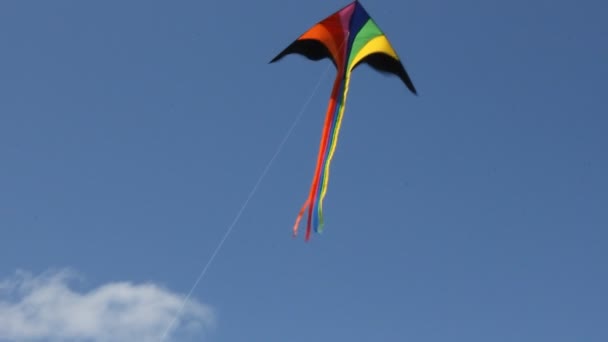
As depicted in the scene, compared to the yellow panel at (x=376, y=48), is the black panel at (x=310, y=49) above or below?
above

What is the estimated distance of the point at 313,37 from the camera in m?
10.7

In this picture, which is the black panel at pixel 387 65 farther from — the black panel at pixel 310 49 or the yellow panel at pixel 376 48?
the black panel at pixel 310 49

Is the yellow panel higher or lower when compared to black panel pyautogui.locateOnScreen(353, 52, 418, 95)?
higher

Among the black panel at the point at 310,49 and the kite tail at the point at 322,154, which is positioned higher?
the black panel at the point at 310,49

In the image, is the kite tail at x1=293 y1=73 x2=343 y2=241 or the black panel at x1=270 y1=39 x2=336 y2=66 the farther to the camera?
the black panel at x1=270 y1=39 x2=336 y2=66

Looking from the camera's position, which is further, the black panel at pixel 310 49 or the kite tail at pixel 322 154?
the black panel at pixel 310 49

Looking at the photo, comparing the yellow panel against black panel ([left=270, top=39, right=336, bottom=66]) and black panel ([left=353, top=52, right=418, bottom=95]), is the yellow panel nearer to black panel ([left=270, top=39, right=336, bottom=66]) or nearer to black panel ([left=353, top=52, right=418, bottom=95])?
black panel ([left=353, top=52, right=418, bottom=95])

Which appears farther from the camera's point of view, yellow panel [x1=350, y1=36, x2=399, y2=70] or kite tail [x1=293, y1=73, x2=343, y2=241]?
yellow panel [x1=350, y1=36, x2=399, y2=70]

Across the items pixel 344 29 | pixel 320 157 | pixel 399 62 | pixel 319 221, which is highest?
pixel 344 29

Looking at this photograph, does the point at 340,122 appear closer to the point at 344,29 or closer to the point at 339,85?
the point at 339,85

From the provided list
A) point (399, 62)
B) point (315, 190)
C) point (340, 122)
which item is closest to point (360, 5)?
point (399, 62)

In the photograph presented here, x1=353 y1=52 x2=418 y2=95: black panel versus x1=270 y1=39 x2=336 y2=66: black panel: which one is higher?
x1=270 y1=39 x2=336 y2=66: black panel

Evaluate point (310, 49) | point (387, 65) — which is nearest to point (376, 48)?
point (387, 65)

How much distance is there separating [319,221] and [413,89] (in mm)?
2887
